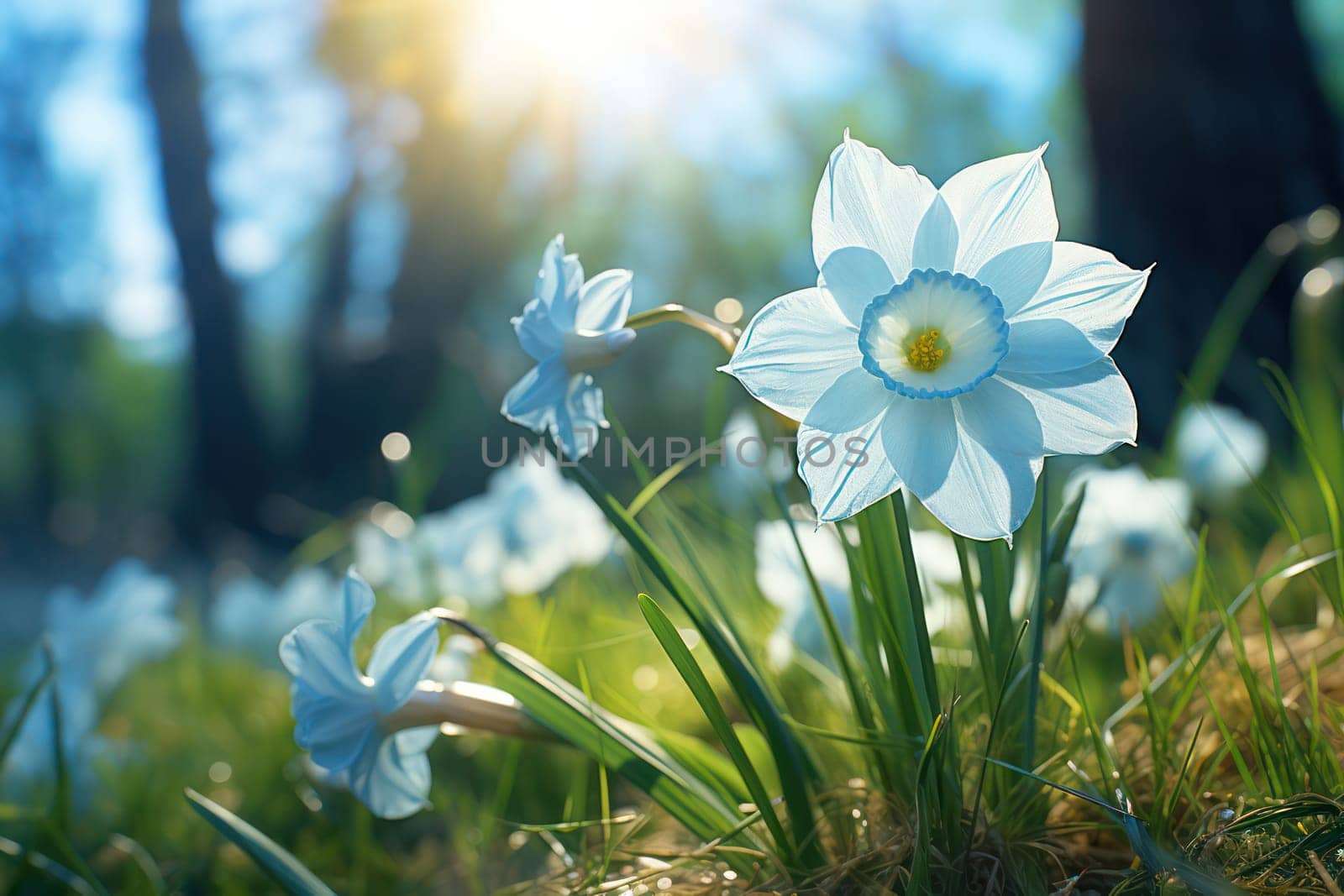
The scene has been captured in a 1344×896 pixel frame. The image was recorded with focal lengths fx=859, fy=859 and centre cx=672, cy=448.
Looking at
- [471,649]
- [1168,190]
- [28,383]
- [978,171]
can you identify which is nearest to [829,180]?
[978,171]

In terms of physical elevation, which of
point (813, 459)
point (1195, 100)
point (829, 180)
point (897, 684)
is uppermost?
point (1195, 100)

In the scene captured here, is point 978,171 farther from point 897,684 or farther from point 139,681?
point 139,681

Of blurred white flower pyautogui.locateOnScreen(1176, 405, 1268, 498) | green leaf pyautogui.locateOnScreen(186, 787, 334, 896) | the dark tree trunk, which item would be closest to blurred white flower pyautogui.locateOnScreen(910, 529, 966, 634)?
green leaf pyautogui.locateOnScreen(186, 787, 334, 896)

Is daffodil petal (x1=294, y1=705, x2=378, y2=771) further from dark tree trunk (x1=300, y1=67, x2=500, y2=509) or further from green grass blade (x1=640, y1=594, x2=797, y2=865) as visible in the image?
dark tree trunk (x1=300, y1=67, x2=500, y2=509)

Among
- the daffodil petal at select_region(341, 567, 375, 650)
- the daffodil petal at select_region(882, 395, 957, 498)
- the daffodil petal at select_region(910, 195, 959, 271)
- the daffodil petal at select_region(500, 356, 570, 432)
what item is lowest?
the daffodil petal at select_region(341, 567, 375, 650)

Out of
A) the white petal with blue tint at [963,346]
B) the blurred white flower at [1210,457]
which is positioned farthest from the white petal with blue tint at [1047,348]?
the blurred white flower at [1210,457]

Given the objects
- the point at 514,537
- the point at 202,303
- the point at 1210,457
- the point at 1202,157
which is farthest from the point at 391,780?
the point at 202,303

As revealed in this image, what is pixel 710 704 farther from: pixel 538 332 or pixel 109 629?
pixel 109 629
